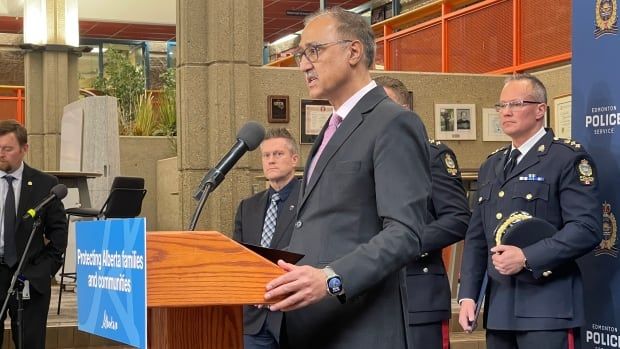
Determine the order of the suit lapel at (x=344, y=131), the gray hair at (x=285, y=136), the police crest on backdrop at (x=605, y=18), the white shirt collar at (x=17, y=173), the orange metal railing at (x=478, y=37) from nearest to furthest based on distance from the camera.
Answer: the suit lapel at (x=344, y=131)
the police crest on backdrop at (x=605, y=18)
the gray hair at (x=285, y=136)
the white shirt collar at (x=17, y=173)
the orange metal railing at (x=478, y=37)

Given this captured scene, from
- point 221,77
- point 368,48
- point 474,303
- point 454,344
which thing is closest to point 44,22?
point 221,77

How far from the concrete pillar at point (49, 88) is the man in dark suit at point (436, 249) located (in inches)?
418

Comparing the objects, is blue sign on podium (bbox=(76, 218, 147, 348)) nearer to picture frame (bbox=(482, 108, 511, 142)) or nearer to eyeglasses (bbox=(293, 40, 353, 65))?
eyeglasses (bbox=(293, 40, 353, 65))

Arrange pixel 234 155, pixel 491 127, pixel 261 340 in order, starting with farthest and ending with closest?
pixel 491 127
pixel 261 340
pixel 234 155

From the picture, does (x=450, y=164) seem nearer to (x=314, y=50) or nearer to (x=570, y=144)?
(x=570, y=144)

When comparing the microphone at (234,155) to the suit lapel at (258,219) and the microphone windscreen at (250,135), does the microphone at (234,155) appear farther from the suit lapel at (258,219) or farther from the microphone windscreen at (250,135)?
the suit lapel at (258,219)

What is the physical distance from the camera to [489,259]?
371 centimetres

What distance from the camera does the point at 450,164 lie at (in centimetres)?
396

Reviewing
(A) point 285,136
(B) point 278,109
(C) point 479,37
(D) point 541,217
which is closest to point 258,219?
(A) point 285,136

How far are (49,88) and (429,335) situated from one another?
11049mm

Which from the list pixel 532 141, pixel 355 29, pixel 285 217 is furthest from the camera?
pixel 285 217

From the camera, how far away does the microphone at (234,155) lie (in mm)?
2678

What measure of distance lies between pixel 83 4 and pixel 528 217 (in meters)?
18.1

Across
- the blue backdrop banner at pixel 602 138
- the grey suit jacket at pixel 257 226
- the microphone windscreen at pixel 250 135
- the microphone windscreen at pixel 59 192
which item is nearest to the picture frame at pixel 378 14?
the microphone windscreen at pixel 59 192
